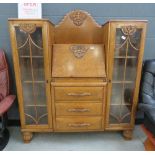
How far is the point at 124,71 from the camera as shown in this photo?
185cm

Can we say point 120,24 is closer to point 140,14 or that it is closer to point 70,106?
point 140,14

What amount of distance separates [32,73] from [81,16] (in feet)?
2.65

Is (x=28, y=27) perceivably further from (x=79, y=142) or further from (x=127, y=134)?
(x=127, y=134)

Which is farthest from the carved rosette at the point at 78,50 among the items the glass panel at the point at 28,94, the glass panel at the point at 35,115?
the glass panel at the point at 35,115

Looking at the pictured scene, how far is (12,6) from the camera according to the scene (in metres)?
1.98

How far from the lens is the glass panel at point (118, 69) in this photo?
1.81 m

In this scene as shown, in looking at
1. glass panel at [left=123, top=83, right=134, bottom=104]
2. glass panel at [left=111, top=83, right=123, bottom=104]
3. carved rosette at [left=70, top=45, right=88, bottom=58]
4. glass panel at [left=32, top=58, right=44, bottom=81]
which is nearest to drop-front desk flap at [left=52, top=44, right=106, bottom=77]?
carved rosette at [left=70, top=45, right=88, bottom=58]

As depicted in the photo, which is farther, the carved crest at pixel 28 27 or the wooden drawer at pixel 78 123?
the wooden drawer at pixel 78 123

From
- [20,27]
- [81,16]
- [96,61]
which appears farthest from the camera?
[81,16]

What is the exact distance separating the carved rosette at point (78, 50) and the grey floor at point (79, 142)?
1.01 meters

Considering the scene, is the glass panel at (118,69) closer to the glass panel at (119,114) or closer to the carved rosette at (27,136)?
the glass panel at (119,114)

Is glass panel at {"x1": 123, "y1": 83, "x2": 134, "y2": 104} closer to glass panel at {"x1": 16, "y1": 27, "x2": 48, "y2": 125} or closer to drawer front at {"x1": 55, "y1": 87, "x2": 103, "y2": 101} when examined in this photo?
drawer front at {"x1": 55, "y1": 87, "x2": 103, "y2": 101}

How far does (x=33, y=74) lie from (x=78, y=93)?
1.65 ft

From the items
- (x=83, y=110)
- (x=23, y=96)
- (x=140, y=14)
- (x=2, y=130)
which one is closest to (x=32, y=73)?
(x=23, y=96)
